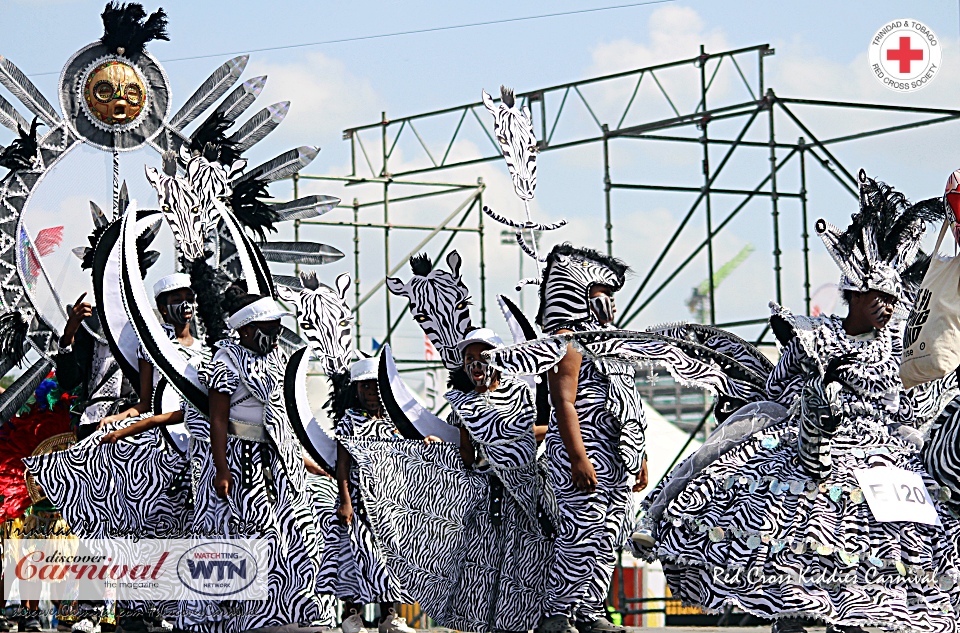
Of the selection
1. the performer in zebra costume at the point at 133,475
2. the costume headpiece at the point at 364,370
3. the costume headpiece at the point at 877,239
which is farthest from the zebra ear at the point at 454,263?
the costume headpiece at the point at 877,239

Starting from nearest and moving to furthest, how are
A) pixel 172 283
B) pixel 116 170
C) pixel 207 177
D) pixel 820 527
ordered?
pixel 820 527 → pixel 172 283 → pixel 207 177 → pixel 116 170

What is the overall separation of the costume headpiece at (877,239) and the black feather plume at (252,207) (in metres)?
4.00

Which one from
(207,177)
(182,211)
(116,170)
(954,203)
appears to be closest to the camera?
(954,203)

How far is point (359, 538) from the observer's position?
7824 millimetres

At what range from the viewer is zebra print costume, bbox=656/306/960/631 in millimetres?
5840

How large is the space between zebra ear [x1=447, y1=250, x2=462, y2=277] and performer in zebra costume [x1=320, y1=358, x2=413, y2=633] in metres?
0.71

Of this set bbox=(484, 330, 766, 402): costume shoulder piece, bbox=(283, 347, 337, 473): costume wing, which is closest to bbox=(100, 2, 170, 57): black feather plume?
bbox=(283, 347, 337, 473): costume wing

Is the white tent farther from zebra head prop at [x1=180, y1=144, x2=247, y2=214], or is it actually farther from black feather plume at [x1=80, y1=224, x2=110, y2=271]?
black feather plume at [x1=80, y1=224, x2=110, y2=271]

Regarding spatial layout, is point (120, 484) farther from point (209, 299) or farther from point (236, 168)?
point (236, 168)

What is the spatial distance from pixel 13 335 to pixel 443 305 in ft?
12.1

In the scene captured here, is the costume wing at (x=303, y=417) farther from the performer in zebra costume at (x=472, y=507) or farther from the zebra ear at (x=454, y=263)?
the zebra ear at (x=454, y=263)

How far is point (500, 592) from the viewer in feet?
24.4

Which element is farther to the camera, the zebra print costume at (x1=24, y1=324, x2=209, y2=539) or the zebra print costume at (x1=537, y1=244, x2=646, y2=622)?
the zebra print costume at (x1=24, y1=324, x2=209, y2=539)

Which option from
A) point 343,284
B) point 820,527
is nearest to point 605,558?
point 820,527
